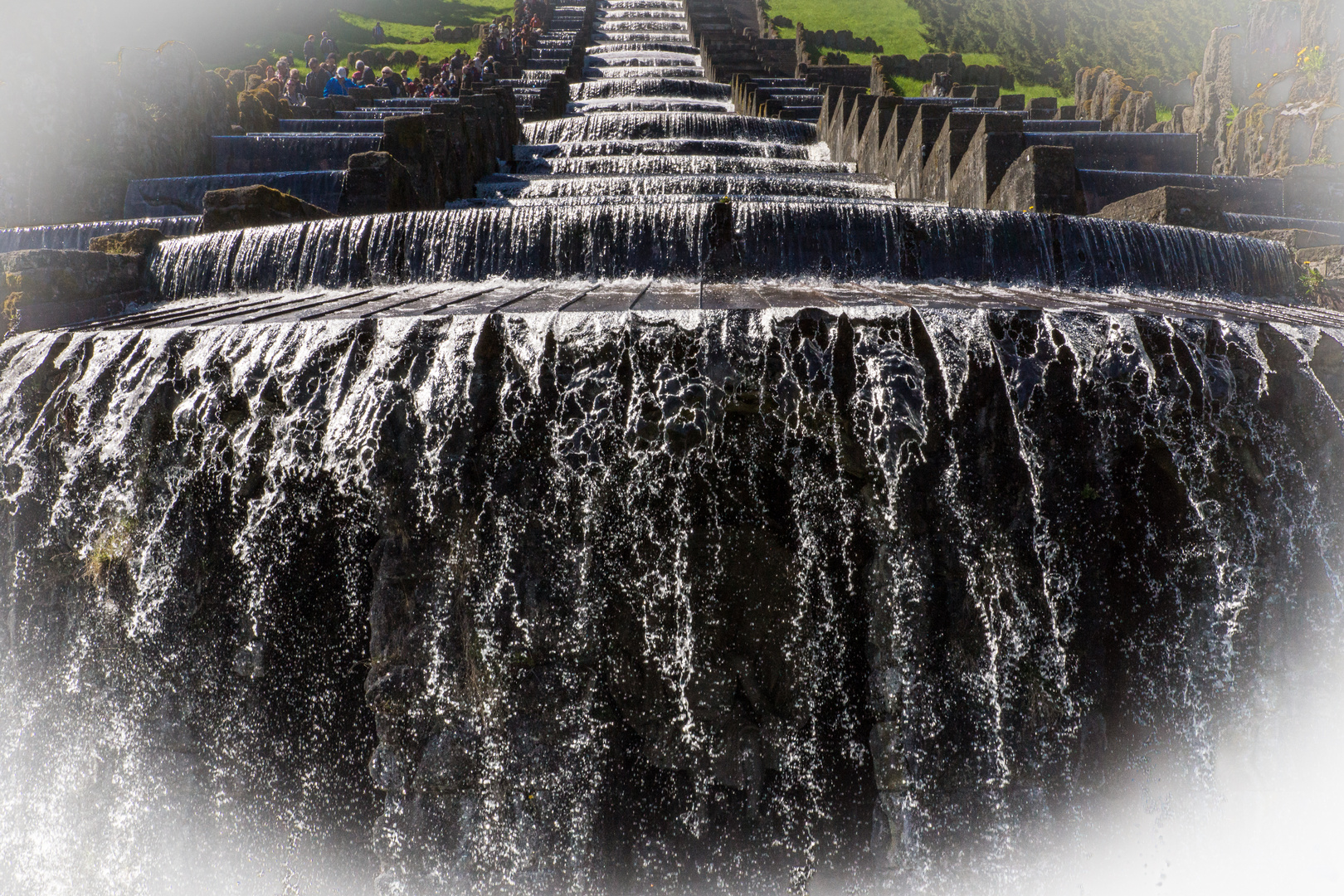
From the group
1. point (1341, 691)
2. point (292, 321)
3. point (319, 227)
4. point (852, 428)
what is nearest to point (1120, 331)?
point (852, 428)

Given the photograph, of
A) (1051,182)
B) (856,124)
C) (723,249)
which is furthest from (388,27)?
(1051,182)

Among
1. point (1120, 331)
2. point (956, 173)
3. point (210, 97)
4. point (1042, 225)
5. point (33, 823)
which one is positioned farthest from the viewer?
point (210, 97)

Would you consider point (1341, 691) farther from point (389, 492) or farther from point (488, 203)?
point (488, 203)

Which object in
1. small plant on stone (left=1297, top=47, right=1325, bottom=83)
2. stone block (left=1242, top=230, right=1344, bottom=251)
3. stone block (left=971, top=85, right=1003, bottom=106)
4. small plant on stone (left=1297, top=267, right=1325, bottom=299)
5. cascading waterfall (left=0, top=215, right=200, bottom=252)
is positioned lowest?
cascading waterfall (left=0, top=215, right=200, bottom=252)

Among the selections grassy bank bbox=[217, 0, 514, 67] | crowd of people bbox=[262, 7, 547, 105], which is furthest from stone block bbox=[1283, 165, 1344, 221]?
grassy bank bbox=[217, 0, 514, 67]

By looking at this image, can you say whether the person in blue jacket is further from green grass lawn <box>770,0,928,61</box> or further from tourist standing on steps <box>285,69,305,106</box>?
green grass lawn <box>770,0,928,61</box>

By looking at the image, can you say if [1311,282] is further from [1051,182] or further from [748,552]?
[748,552]
